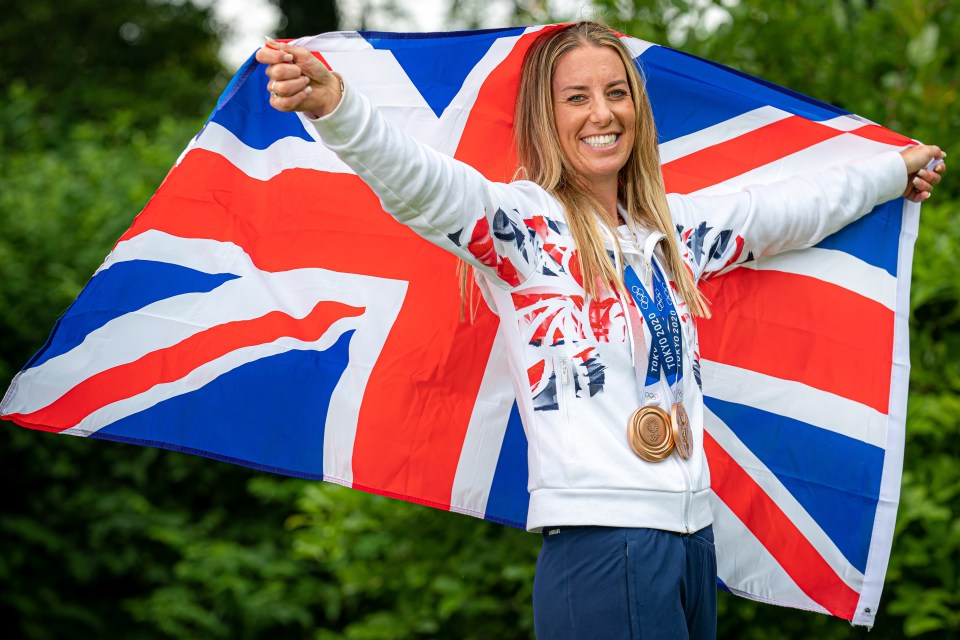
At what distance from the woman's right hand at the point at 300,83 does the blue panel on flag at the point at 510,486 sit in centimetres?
123

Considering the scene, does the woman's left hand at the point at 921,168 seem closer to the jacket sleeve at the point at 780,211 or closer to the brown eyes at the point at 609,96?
the jacket sleeve at the point at 780,211

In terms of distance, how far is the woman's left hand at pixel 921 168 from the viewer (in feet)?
10.9

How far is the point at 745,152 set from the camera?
341 cm

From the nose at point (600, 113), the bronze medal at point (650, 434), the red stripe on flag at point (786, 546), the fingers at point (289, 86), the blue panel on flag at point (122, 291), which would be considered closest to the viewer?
the fingers at point (289, 86)

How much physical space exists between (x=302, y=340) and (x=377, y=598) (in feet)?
9.36

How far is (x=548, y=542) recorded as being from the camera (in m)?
2.47

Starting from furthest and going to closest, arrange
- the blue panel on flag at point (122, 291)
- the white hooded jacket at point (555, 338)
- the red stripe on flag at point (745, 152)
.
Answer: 1. the red stripe on flag at point (745, 152)
2. the blue panel on flag at point (122, 291)
3. the white hooded jacket at point (555, 338)

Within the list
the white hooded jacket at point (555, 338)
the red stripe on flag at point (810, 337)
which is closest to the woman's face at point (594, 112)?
the white hooded jacket at point (555, 338)

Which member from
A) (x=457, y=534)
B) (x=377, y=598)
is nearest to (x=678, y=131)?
(x=457, y=534)

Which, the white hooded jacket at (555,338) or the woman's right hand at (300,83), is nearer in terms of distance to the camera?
the woman's right hand at (300,83)

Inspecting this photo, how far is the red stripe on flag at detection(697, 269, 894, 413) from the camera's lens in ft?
10.8

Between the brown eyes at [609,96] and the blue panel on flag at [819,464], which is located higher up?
the brown eyes at [609,96]

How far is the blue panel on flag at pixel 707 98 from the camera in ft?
10.8

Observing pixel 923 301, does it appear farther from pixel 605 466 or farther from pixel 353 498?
pixel 353 498
